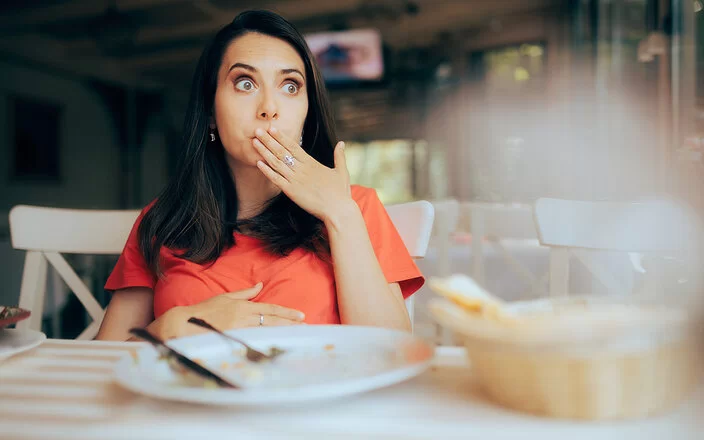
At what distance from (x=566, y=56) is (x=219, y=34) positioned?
621 cm

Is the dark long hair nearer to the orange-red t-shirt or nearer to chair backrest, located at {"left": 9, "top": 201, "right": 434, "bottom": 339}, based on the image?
Result: the orange-red t-shirt

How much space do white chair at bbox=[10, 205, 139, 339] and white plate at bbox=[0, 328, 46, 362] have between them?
2.38ft

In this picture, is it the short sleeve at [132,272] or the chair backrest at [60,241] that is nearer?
the short sleeve at [132,272]

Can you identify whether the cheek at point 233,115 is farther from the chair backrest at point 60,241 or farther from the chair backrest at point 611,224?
the chair backrest at point 611,224

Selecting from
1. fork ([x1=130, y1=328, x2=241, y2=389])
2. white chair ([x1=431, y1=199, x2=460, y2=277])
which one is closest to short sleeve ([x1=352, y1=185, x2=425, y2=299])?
fork ([x1=130, y1=328, x2=241, y2=389])

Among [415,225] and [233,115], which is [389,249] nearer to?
[415,225]

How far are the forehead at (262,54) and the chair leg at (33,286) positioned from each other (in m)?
0.79

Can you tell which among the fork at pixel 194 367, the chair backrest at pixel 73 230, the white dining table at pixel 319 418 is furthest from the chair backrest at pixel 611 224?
the chair backrest at pixel 73 230

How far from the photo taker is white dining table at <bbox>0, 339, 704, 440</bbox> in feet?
1.69

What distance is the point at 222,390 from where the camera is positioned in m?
0.57

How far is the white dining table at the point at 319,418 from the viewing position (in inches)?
20.3

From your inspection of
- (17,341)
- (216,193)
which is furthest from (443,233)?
(17,341)

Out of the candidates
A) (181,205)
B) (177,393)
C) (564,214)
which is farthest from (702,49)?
(177,393)

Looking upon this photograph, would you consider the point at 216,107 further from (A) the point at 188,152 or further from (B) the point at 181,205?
(B) the point at 181,205
